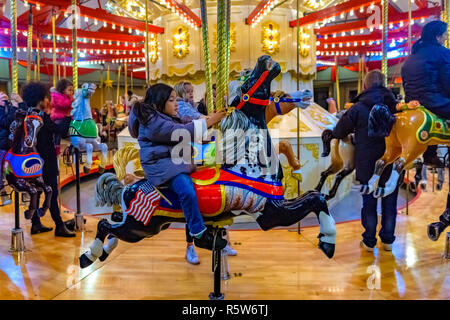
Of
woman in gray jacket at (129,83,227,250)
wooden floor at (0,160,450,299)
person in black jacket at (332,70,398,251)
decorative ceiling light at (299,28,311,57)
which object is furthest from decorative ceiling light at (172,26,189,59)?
woman in gray jacket at (129,83,227,250)

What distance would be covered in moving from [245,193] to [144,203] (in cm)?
53

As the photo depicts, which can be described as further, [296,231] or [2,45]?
[2,45]

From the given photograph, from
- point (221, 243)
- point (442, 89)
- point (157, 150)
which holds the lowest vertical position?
point (221, 243)

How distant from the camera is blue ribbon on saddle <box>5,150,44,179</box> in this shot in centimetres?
302

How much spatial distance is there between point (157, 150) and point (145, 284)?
1.12 metres

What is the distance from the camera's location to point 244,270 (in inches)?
115

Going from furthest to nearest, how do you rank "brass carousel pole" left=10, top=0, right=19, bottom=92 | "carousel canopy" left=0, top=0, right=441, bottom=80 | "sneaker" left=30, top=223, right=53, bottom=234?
"carousel canopy" left=0, top=0, right=441, bottom=80
"sneaker" left=30, top=223, right=53, bottom=234
"brass carousel pole" left=10, top=0, right=19, bottom=92

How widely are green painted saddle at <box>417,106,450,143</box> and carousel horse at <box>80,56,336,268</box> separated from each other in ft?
3.77

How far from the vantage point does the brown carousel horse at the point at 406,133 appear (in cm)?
272

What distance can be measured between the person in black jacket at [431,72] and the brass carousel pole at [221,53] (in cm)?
153

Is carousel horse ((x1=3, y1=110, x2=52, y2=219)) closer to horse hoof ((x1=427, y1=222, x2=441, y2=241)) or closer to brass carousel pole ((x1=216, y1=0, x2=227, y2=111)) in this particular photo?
brass carousel pole ((x1=216, y1=0, x2=227, y2=111))
